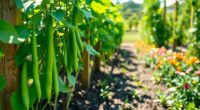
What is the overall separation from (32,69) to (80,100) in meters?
2.33

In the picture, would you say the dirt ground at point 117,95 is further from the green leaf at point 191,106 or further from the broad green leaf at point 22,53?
the broad green leaf at point 22,53

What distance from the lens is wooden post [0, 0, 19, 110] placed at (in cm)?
195

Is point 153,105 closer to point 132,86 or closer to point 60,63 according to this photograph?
point 132,86

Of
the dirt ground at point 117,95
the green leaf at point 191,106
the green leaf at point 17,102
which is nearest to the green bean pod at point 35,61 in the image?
the green leaf at point 17,102

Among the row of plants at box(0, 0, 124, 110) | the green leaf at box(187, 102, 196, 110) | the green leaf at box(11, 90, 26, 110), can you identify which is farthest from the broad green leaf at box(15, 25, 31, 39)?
the green leaf at box(187, 102, 196, 110)

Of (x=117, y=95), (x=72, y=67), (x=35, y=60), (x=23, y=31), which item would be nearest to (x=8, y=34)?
(x=23, y=31)

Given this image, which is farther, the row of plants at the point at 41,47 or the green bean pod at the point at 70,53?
the green bean pod at the point at 70,53

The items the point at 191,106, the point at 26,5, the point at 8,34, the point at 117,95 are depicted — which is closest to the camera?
the point at 8,34

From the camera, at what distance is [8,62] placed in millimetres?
2033

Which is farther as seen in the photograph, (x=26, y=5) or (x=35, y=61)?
(x=35, y=61)

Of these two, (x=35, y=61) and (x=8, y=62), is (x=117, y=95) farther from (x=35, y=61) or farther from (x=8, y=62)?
(x=35, y=61)

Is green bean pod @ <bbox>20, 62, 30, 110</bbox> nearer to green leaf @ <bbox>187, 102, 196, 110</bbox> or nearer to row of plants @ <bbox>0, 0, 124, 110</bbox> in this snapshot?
row of plants @ <bbox>0, 0, 124, 110</bbox>

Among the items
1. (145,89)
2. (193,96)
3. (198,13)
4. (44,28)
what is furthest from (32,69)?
(198,13)

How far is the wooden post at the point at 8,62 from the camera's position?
1.95 m
